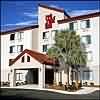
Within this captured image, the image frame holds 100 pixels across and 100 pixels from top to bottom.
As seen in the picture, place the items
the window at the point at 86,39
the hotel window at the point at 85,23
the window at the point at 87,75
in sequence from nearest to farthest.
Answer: the window at the point at 87,75 < the window at the point at 86,39 < the hotel window at the point at 85,23

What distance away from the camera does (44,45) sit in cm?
5631

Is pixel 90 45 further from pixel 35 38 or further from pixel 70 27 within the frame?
pixel 35 38

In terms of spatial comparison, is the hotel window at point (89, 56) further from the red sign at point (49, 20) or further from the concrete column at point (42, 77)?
the red sign at point (49, 20)

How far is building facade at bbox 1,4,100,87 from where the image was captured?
47.1 metres

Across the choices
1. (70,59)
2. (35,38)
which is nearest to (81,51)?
(70,59)

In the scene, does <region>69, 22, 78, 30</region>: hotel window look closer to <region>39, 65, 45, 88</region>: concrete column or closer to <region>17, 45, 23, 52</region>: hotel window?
<region>39, 65, 45, 88</region>: concrete column

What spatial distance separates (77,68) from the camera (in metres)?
49.1

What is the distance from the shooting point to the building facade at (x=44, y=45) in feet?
155

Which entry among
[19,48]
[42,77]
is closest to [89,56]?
[42,77]

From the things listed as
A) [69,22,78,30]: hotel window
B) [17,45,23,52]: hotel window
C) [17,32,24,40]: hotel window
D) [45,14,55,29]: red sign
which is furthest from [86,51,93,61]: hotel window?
[17,32,24,40]: hotel window

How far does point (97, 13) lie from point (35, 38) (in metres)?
15.9

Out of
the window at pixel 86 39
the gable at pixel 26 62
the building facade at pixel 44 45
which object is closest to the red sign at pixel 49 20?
the building facade at pixel 44 45

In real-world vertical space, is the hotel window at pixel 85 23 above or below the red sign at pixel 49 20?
below

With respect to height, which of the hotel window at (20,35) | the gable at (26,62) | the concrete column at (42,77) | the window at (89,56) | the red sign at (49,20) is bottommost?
the concrete column at (42,77)
